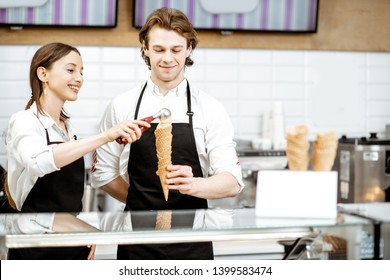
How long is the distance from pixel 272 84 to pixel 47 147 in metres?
2.13

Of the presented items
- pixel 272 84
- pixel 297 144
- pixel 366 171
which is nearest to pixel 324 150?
pixel 297 144

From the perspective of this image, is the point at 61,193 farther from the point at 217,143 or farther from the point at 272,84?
the point at 272,84

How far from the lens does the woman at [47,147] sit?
46.7 inches

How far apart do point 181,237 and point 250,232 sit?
0.13 meters

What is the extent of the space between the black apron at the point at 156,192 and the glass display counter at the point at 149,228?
59 mm

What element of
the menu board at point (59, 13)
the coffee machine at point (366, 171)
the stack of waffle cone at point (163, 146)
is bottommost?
the coffee machine at point (366, 171)

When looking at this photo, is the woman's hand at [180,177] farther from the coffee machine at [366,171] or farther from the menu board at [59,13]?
the coffee machine at [366,171]

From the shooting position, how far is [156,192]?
1371mm

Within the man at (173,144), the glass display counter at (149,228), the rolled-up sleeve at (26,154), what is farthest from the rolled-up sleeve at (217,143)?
the rolled-up sleeve at (26,154)

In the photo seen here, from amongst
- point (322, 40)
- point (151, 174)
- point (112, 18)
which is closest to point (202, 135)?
point (151, 174)
